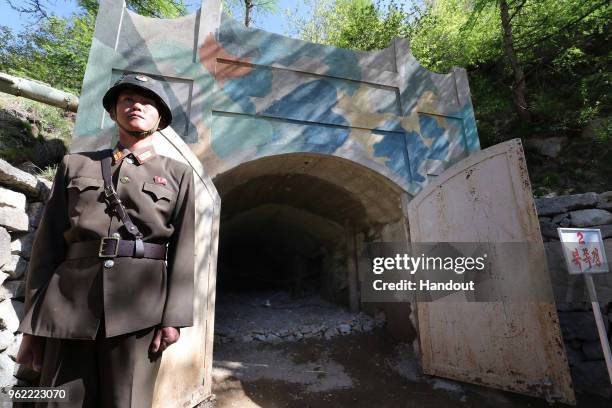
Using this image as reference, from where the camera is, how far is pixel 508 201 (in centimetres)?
331

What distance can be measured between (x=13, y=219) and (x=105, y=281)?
161cm

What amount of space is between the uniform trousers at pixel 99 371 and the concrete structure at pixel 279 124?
1.48 metres

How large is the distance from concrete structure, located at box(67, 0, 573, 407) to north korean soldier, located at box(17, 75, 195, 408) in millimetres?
1364

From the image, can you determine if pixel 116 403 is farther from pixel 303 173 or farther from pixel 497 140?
pixel 497 140

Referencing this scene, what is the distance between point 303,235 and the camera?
7.44m

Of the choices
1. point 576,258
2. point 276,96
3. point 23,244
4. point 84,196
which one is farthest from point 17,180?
point 576,258

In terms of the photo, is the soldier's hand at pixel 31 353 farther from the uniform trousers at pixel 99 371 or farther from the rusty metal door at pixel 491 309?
the rusty metal door at pixel 491 309

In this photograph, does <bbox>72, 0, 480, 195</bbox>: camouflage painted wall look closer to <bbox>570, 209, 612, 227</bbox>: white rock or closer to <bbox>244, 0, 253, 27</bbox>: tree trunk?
<bbox>570, 209, 612, 227</bbox>: white rock

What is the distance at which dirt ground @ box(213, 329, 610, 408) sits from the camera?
315 cm

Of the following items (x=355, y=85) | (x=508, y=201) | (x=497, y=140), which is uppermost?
(x=497, y=140)

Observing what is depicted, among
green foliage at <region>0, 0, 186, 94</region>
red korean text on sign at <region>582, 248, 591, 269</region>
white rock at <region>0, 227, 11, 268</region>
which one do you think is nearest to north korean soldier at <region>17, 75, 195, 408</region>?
white rock at <region>0, 227, 11, 268</region>

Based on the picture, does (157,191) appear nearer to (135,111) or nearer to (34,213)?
(135,111)

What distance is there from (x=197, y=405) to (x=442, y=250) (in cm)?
305

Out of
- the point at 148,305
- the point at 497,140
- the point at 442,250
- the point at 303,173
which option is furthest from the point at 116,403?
the point at 497,140
